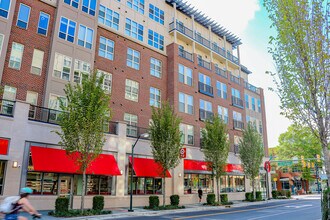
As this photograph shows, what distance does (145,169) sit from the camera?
998 inches

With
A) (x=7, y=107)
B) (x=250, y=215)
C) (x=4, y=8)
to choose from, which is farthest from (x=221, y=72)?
(x=7, y=107)

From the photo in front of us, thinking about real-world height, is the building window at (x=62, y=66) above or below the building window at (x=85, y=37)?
below

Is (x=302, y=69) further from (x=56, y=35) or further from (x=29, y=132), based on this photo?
(x=56, y=35)

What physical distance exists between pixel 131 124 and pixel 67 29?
34.8ft

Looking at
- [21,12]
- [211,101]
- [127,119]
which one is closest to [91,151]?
[127,119]

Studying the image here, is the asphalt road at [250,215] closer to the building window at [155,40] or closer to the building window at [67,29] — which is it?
the building window at [67,29]

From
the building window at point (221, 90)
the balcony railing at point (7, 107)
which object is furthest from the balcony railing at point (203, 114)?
the balcony railing at point (7, 107)

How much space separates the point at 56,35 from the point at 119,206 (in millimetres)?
15340

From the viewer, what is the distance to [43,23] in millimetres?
23062

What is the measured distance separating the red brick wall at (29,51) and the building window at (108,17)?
18.3 ft

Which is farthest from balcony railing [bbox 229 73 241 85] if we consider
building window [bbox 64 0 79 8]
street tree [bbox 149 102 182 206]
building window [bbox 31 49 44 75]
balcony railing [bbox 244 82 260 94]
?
building window [bbox 31 49 44 75]

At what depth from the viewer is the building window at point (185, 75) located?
109 ft

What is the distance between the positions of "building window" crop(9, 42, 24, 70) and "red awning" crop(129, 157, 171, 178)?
1214 cm

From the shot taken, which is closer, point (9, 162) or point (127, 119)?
point (9, 162)
